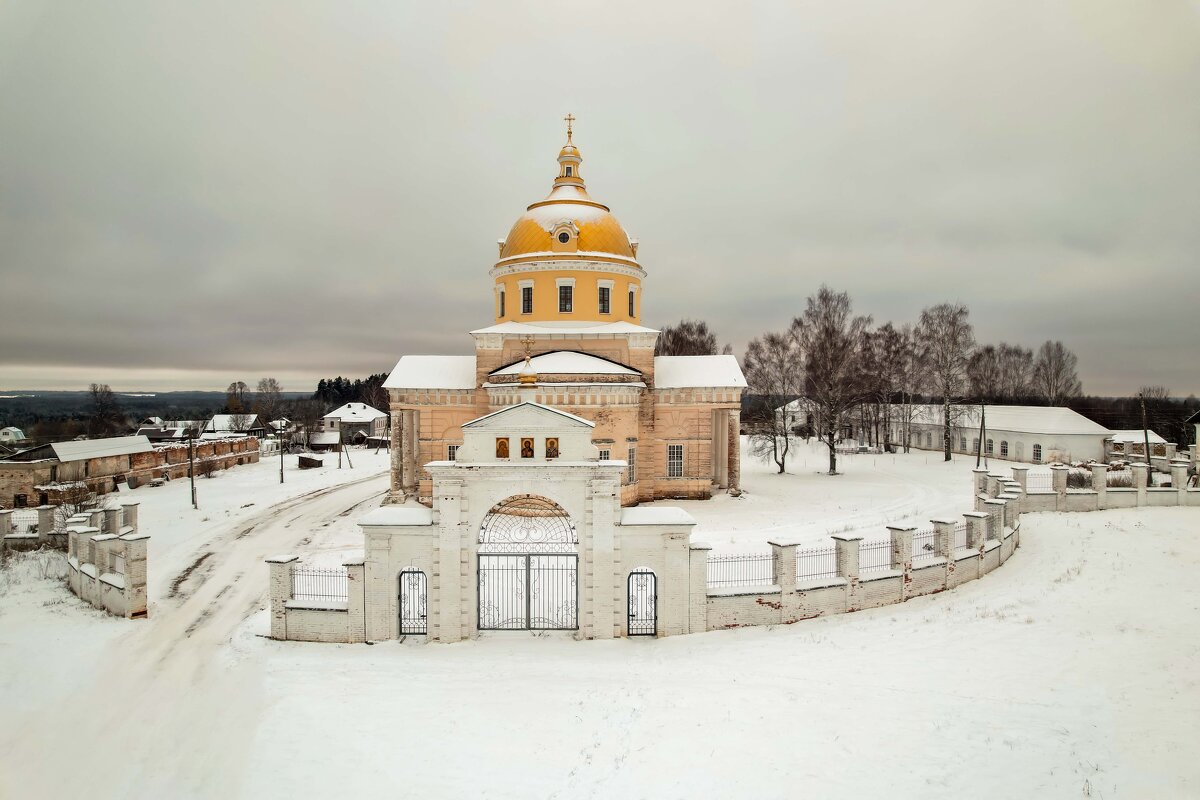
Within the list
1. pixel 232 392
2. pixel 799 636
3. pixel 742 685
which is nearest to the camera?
pixel 742 685

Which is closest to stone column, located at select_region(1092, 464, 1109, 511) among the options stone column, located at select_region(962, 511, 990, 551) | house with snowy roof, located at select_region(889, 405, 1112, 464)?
stone column, located at select_region(962, 511, 990, 551)

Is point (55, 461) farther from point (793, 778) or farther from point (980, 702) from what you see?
point (980, 702)

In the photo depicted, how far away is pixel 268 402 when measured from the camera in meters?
86.8

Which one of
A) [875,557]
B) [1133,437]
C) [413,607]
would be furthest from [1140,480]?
[413,607]

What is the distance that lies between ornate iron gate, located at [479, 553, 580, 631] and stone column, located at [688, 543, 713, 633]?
252 cm

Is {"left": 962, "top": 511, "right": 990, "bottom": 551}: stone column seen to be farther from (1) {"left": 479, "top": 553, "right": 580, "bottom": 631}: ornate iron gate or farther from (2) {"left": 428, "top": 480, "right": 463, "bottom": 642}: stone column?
(2) {"left": 428, "top": 480, "right": 463, "bottom": 642}: stone column

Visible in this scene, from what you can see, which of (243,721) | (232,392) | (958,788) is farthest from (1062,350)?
(232,392)

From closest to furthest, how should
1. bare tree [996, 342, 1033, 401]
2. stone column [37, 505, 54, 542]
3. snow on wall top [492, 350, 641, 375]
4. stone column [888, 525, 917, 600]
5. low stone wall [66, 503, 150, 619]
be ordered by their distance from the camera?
low stone wall [66, 503, 150, 619] → stone column [888, 525, 917, 600] → stone column [37, 505, 54, 542] → snow on wall top [492, 350, 641, 375] → bare tree [996, 342, 1033, 401]

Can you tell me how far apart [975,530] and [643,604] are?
978 cm

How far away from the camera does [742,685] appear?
36.7 ft

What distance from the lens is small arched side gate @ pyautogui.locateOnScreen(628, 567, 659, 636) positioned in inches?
536

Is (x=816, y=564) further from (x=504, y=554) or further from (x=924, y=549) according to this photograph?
(x=504, y=554)

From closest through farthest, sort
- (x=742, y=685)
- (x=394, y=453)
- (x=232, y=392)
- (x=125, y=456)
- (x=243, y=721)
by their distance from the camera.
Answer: (x=243, y=721)
(x=742, y=685)
(x=394, y=453)
(x=125, y=456)
(x=232, y=392)

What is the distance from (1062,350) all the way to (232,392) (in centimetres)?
11164
